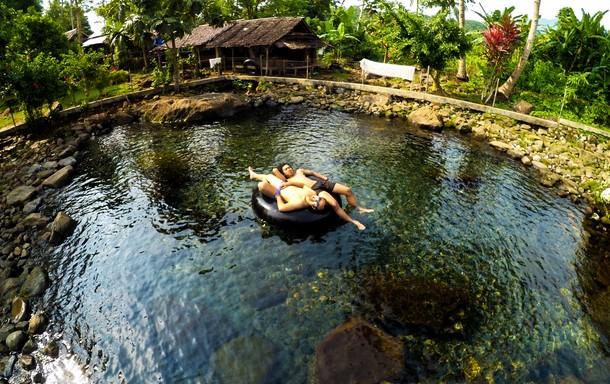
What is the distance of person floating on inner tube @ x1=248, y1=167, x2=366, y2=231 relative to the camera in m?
11.1

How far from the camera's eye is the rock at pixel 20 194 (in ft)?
46.4

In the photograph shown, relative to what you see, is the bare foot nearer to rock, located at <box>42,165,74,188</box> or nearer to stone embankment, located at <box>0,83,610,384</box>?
stone embankment, located at <box>0,83,610,384</box>

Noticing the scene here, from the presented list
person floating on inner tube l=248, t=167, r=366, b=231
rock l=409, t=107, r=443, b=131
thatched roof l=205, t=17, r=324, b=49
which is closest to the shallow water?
person floating on inner tube l=248, t=167, r=366, b=231

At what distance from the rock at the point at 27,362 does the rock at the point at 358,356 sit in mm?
6260

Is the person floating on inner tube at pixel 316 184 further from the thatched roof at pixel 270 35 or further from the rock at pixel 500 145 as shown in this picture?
the thatched roof at pixel 270 35

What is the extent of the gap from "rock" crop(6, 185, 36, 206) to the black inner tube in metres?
9.92

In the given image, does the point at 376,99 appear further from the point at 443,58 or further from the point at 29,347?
the point at 29,347

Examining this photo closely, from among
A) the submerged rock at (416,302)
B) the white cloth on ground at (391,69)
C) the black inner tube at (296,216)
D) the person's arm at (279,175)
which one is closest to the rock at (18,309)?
the black inner tube at (296,216)

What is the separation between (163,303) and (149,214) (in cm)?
499

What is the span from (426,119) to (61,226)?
19.9 m

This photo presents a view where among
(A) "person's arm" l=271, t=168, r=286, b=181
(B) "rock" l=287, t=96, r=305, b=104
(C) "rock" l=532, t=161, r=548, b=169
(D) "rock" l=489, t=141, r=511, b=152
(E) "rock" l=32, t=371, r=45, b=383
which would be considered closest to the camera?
(E) "rock" l=32, t=371, r=45, b=383

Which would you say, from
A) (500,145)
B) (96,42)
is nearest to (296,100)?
(500,145)

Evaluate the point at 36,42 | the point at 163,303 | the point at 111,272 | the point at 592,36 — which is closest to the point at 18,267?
the point at 111,272

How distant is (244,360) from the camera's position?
787cm
